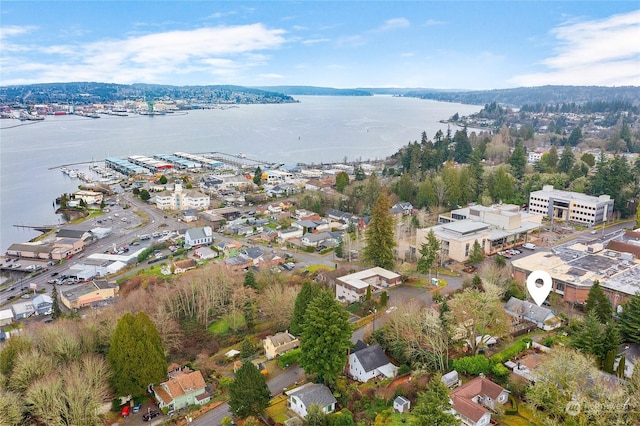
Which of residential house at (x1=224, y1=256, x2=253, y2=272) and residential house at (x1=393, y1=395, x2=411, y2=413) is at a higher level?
residential house at (x1=393, y1=395, x2=411, y2=413)

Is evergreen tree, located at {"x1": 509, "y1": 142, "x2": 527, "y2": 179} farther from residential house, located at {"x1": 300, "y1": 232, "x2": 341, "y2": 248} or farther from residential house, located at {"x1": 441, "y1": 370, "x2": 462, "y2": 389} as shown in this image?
residential house, located at {"x1": 441, "y1": 370, "x2": 462, "y2": 389}

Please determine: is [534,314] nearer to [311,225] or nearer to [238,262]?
[238,262]

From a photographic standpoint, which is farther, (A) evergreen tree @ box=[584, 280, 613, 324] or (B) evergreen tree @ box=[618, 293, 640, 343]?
(A) evergreen tree @ box=[584, 280, 613, 324]

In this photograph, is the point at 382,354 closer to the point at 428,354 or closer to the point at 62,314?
the point at 428,354

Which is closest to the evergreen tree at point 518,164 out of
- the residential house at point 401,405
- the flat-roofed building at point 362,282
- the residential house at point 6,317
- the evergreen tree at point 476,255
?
the evergreen tree at point 476,255

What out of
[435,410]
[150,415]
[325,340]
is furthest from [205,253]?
[435,410]

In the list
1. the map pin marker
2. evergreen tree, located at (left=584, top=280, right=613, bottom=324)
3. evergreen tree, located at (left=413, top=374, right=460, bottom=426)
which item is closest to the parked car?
evergreen tree, located at (left=413, top=374, right=460, bottom=426)

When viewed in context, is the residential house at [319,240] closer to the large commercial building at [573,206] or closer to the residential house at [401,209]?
the residential house at [401,209]
